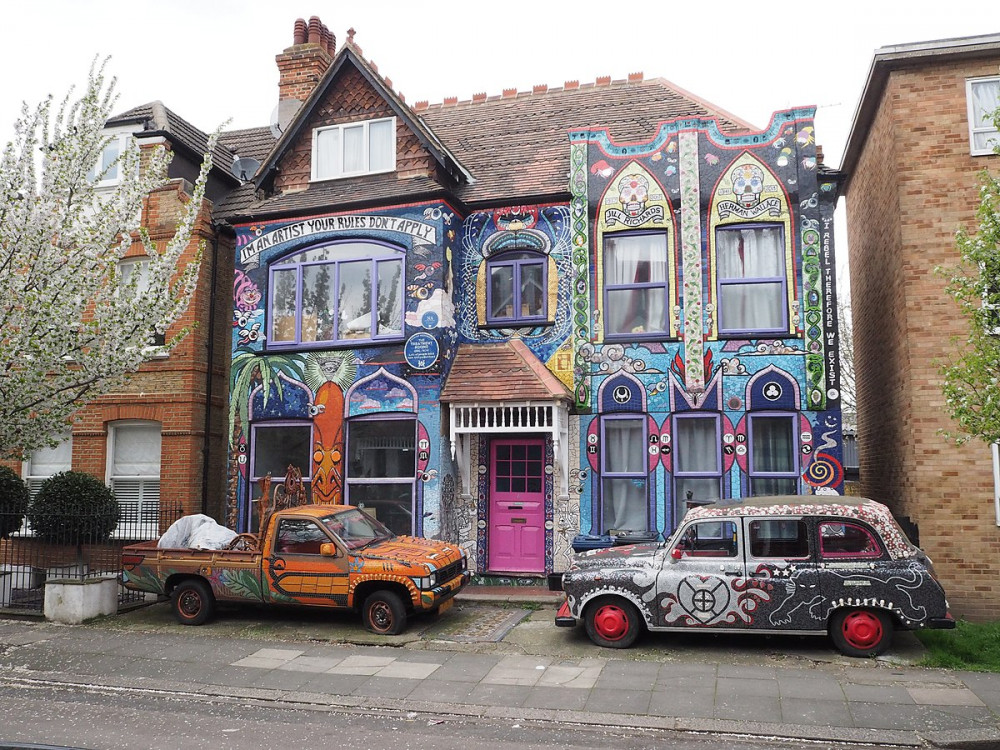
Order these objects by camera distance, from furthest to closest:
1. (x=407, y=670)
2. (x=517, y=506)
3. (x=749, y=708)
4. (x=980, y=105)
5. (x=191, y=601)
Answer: (x=517, y=506), (x=980, y=105), (x=191, y=601), (x=407, y=670), (x=749, y=708)

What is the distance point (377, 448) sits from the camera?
13539 millimetres

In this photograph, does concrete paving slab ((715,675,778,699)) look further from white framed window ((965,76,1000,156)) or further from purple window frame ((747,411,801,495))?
white framed window ((965,76,1000,156))

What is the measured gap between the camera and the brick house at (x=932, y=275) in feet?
35.3

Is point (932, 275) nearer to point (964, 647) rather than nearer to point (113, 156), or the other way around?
point (964, 647)

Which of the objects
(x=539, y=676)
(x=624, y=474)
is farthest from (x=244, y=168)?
(x=539, y=676)

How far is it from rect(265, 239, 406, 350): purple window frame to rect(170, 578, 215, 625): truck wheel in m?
4.48

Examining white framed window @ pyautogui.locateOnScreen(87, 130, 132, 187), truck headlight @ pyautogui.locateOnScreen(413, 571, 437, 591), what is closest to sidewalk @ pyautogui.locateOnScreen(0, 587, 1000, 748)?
truck headlight @ pyautogui.locateOnScreen(413, 571, 437, 591)

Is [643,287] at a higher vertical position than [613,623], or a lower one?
higher

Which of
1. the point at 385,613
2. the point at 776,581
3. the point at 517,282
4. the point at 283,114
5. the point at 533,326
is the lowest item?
the point at 385,613

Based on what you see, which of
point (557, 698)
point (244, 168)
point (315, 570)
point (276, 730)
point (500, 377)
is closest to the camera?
Answer: point (276, 730)

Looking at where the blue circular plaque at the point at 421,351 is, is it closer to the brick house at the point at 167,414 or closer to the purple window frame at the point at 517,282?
the purple window frame at the point at 517,282

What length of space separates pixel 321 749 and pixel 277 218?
395 inches

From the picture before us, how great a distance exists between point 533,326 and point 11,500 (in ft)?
30.4

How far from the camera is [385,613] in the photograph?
10375 millimetres
